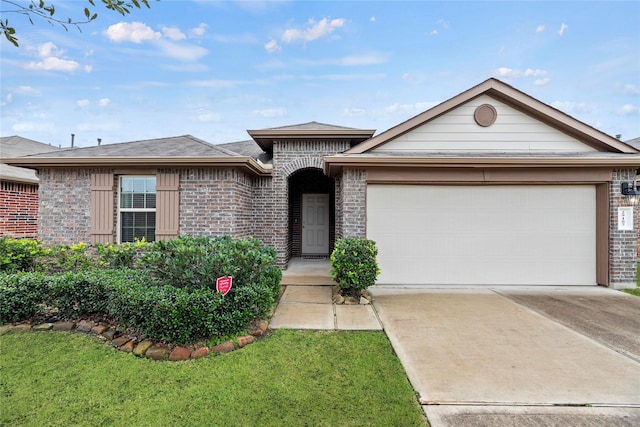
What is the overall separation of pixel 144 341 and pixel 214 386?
144cm

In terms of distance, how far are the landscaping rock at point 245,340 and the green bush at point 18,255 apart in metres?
5.23

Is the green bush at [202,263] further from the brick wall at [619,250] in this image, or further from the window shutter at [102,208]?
the brick wall at [619,250]

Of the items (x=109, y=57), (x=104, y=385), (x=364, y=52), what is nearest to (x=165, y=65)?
(x=109, y=57)

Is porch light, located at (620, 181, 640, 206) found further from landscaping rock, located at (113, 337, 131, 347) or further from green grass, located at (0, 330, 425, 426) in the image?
landscaping rock, located at (113, 337, 131, 347)

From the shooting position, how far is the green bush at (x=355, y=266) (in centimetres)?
518

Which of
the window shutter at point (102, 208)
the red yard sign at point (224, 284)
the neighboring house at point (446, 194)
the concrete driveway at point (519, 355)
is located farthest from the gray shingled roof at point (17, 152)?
the concrete driveway at point (519, 355)

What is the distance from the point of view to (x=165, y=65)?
12.4 meters

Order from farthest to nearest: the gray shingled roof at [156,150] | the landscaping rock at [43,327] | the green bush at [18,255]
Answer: the gray shingled roof at [156,150] < the green bush at [18,255] < the landscaping rock at [43,327]

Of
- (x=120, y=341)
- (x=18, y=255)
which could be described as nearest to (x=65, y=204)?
(x=18, y=255)

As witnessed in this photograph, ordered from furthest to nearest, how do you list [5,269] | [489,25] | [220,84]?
1. [220,84]
2. [489,25]
3. [5,269]

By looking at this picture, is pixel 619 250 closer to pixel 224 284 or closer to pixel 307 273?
pixel 307 273

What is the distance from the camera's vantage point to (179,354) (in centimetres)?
326

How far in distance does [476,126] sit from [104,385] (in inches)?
319

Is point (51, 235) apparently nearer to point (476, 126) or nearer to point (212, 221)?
point (212, 221)
